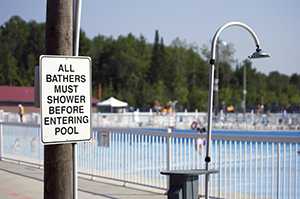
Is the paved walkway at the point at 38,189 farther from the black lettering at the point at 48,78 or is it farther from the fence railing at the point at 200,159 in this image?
the black lettering at the point at 48,78

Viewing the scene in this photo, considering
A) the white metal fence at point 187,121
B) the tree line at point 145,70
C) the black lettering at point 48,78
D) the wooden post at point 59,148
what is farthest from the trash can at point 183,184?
the tree line at point 145,70

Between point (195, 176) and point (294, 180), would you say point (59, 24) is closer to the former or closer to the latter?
point (195, 176)

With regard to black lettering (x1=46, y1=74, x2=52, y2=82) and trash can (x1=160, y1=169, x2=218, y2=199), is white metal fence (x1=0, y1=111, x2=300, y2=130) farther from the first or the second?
black lettering (x1=46, y1=74, x2=52, y2=82)

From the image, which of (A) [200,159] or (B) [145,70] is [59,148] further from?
(B) [145,70]

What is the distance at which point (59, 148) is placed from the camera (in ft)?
19.5

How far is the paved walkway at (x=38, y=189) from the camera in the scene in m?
10.5

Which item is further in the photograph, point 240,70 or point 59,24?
point 240,70

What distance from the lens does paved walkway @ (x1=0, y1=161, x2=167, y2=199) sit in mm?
10492

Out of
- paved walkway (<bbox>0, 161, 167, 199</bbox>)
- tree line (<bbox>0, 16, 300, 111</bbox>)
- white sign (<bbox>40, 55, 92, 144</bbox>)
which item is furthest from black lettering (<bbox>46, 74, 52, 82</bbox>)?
tree line (<bbox>0, 16, 300, 111</bbox>)

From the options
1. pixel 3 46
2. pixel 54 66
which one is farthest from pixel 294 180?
pixel 3 46

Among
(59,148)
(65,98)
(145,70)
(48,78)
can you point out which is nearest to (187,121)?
(59,148)

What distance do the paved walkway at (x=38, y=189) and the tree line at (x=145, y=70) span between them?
82.4 metres

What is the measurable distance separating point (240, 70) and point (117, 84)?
29.1 metres

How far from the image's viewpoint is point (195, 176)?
628 centimetres
